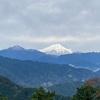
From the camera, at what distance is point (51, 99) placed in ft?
172

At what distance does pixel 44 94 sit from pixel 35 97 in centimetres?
160

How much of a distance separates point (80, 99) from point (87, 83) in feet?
131

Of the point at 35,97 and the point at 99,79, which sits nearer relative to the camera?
the point at 99,79

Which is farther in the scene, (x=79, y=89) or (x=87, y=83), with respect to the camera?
(x=79, y=89)

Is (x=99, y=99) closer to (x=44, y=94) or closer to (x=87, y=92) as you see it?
(x=87, y=92)

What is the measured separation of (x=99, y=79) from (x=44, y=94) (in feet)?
120

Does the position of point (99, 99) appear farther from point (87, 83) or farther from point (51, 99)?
point (87, 83)

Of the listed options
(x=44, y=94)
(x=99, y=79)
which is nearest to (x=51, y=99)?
(x=44, y=94)

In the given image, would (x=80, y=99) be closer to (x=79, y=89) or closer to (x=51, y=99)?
(x=79, y=89)

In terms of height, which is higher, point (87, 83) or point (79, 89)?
point (79, 89)

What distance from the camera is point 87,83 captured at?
52.5 feet

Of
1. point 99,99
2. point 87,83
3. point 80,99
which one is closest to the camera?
point 87,83

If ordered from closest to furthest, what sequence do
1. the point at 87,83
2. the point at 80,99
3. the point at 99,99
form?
1. the point at 87,83
2. the point at 99,99
3. the point at 80,99

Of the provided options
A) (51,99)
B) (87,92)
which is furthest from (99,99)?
(51,99)
